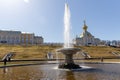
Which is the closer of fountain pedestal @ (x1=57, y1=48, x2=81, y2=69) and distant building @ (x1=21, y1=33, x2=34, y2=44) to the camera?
fountain pedestal @ (x1=57, y1=48, x2=81, y2=69)

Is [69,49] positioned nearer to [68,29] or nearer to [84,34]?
[68,29]

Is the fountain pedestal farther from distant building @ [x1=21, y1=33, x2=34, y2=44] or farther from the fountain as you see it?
distant building @ [x1=21, y1=33, x2=34, y2=44]

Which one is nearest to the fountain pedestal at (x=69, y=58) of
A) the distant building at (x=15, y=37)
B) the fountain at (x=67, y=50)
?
the fountain at (x=67, y=50)

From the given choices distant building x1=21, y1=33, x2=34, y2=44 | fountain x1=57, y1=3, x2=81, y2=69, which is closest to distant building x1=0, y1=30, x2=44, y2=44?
distant building x1=21, y1=33, x2=34, y2=44

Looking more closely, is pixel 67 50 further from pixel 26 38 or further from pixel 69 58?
pixel 26 38

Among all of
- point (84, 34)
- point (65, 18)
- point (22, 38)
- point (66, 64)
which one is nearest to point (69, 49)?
point (66, 64)

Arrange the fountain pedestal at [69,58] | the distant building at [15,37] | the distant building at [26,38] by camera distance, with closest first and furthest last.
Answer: the fountain pedestal at [69,58] < the distant building at [15,37] < the distant building at [26,38]

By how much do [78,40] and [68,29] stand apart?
10850cm

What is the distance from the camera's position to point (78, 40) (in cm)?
14188

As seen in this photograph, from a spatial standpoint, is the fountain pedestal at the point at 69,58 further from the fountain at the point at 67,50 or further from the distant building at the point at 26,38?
the distant building at the point at 26,38

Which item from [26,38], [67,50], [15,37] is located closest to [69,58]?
[67,50]

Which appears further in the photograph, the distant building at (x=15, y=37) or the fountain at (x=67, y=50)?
the distant building at (x=15, y=37)

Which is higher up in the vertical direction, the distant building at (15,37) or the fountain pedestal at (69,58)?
the distant building at (15,37)

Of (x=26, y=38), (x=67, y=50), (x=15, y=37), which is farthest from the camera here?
(x=26, y=38)
